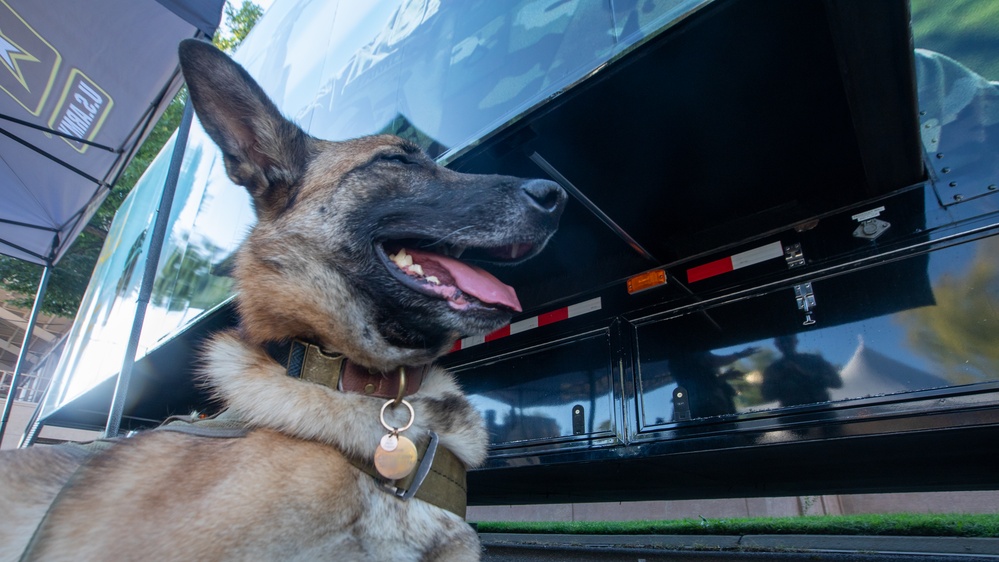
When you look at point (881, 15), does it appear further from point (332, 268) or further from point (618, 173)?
point (332, 268)

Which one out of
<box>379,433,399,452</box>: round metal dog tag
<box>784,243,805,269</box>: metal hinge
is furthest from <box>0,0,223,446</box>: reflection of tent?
<box>784,243,805,269</box>: metal hinge

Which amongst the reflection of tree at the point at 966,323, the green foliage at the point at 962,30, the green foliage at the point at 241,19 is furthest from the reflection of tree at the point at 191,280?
the green foliage at the point at 241,19

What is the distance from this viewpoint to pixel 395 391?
5.71 feet

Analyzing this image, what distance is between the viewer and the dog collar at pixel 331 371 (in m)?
1.67

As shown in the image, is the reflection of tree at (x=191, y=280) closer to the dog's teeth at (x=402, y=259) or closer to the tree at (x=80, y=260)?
the dog's teeth at (x=402, y=259)

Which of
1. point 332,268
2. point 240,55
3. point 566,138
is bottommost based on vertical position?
point 332,268

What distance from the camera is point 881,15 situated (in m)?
1.48

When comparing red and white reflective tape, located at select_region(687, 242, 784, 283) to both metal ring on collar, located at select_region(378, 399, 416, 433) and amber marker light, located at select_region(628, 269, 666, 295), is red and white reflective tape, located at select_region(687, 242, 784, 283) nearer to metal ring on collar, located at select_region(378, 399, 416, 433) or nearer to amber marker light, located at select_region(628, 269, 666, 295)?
amber marker light, located at select_region(628, 269, 666, 295)

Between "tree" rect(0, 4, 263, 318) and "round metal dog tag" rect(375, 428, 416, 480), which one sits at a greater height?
"tree" rect(0, 4, 263, 318)

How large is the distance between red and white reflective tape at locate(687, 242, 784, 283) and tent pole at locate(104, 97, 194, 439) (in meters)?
3.39

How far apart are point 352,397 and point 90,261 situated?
18771mm

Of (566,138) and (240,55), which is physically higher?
(240,55)

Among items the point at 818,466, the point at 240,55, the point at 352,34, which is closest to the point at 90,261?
the point at 240,55

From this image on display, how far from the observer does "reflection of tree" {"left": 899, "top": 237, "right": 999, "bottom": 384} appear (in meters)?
1.80
